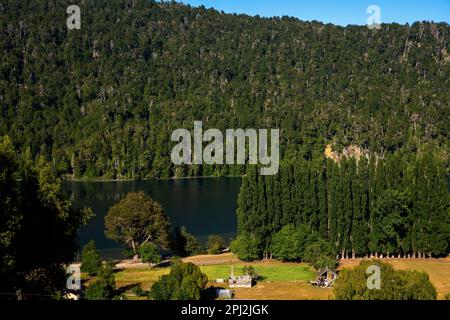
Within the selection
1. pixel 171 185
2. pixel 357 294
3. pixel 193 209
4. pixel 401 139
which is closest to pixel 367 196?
pixel 357 294

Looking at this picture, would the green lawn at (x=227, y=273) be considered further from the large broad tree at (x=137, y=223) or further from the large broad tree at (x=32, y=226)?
the large broad tree at (x=32, y=226)

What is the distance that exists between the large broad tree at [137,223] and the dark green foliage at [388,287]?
32137 millimetres

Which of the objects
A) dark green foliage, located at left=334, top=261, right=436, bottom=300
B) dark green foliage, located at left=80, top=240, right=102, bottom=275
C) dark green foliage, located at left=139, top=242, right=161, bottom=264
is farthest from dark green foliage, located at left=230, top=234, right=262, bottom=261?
Result: dark green foliage, located at left=334, top=261, right=436, bottom=300

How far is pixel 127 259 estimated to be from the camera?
218ft

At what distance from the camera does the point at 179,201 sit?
118375 millimetres

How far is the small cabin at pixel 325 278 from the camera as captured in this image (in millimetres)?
48906

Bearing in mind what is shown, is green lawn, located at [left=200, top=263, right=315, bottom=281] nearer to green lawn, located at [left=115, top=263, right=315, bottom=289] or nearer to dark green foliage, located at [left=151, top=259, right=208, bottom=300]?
green lawn, located at [left=115, top=263, right=315, bottom=289]

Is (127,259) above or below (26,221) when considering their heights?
below

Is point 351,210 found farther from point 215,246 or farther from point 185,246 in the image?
point 185,246

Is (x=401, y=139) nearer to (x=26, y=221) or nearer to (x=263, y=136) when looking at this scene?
(x=263, y=136)

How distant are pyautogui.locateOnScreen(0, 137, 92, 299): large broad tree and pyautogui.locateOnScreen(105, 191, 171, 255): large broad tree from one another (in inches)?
869

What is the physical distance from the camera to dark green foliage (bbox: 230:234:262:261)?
61438 mm
